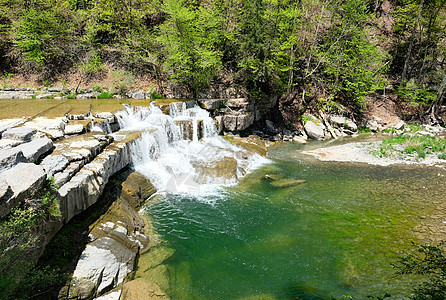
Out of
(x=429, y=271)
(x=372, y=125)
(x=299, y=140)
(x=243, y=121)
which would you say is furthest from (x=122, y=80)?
(x=372, y=125)

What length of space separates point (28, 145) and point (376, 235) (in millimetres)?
11262

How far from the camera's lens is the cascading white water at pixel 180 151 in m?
11.0

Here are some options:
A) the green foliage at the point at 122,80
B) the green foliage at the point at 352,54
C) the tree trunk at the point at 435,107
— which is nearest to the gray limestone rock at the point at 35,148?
the green foliage at the point at 122,80

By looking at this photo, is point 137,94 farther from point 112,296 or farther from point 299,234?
point 299,234

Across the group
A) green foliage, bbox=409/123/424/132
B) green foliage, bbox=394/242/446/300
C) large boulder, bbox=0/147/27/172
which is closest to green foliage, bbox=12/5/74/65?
large boulder, bbox=0/147/27/172

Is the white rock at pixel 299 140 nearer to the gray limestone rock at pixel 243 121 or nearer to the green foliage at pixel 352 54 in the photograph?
the gray limestone rock at pixel 243 121

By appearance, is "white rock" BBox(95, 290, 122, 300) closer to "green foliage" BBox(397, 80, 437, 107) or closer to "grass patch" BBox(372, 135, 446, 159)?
"grass patch" BBox(372, 135, 446, 159)

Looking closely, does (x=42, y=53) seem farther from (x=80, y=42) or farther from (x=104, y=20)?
(x=104, y=20)

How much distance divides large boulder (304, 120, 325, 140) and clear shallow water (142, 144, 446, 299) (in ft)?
22.4

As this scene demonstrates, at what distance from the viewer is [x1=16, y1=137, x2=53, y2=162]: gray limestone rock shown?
6.39 meters

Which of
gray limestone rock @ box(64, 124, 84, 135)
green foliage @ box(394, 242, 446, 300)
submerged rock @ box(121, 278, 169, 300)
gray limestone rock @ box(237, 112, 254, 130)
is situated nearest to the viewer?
green foliage @ box(394, 242, 446, 300)

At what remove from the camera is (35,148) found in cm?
677

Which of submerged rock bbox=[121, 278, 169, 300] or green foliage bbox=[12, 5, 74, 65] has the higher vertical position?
green foliage bbox=[12, 5, 74, 65]

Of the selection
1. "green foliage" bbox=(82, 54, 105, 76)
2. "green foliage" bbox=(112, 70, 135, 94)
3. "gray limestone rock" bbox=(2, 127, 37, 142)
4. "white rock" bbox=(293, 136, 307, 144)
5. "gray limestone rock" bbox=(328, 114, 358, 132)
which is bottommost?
"white rock" bbox=(293, 136, 307, 144)
